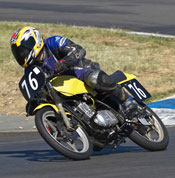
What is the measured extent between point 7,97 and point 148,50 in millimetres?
6022

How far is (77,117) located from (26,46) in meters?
1.04

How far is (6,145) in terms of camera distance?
9.70 m

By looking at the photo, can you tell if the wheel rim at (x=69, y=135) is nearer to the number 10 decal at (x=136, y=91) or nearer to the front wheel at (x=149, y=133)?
the front wheel at (x=149, y=133)

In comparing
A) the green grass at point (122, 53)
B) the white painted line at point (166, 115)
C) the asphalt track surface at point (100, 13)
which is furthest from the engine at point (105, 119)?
the asphalt track surface at point (100, 13)

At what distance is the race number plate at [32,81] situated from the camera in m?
7.56

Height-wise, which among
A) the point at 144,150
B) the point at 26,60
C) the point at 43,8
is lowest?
the point at 43,8

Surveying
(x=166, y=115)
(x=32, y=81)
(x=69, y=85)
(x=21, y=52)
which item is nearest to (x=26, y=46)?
(x=21, y=52)

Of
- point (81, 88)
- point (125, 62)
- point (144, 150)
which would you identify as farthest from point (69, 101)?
point (125, 62)

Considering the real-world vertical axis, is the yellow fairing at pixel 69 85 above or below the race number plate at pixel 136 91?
above

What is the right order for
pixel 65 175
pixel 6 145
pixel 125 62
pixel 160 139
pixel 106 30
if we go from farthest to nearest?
pixel 106 30
pixel 125 62
pixel 6 145
pixel 160 139
pixel 65 175

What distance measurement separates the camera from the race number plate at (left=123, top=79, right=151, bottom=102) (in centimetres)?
847

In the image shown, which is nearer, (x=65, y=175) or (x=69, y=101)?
(x=65, y=175)

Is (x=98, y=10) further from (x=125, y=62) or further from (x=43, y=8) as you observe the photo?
(x=125, y=62)

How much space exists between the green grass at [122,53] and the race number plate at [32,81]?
584cm
